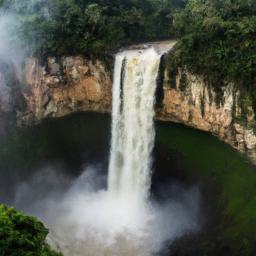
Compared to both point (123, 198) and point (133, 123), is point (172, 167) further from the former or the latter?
point (133, 123)

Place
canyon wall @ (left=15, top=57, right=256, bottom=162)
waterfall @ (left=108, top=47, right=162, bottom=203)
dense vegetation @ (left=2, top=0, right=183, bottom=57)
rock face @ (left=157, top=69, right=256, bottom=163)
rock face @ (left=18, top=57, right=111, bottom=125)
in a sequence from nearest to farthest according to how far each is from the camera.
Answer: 1. rock face @ (left=157, top=69, right=256, bottom=163)
2. canyon wall @ (left=15, top=57, right=256, bottom=162)
3. waterfall @ (left=108, top=47, right=162, bottom=203)
4. dense vegetation @ (left=2, top=0, right=183, bottom=57)
5. rock face @ (left=18, top=57, right=111, bottom=125)

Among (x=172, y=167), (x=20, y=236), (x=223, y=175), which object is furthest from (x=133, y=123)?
(x=20, y=236)

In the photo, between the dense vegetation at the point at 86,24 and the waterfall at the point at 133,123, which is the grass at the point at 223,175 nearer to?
the waterfall at the point at 133,123

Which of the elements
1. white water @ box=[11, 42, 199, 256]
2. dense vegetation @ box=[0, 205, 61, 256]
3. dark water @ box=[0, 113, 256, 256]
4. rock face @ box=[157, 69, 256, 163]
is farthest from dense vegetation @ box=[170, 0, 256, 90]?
dense vegetation @ box=[0, 205, 61, 256]

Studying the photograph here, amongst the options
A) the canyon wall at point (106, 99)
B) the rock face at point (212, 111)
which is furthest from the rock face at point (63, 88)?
the rock face at point (212, 111)

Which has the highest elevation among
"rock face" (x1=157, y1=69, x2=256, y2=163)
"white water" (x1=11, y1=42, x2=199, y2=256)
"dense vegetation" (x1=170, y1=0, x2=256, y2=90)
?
"dense vegetation" (x1=170, y1=0, x2=256, y2=90)

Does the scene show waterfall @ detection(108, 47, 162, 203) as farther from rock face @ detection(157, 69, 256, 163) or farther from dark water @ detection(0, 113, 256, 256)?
rock face @ detection(157, 69, 256, 163)
